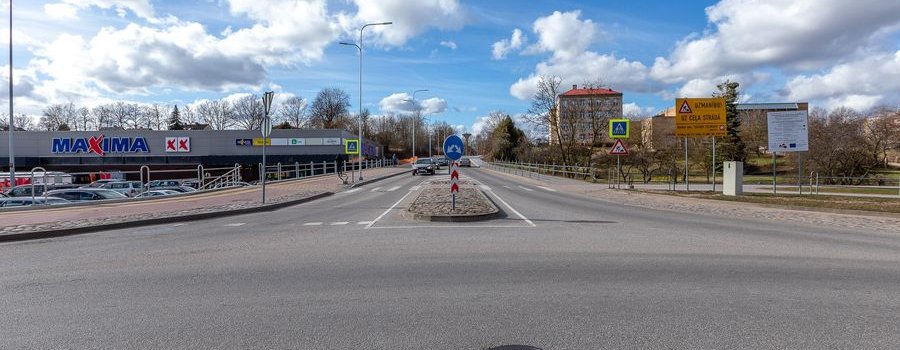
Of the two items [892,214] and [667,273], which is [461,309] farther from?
[892,214]

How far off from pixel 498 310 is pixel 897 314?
3.90 meters

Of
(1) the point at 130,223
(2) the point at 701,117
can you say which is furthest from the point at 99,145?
(2) the point at 701,117

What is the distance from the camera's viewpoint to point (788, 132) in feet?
74.4

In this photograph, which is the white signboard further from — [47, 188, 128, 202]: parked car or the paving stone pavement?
[47, 188, 128, 202]: parked car

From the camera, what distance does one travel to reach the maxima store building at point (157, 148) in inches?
2638

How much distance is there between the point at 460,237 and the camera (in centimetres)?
1029

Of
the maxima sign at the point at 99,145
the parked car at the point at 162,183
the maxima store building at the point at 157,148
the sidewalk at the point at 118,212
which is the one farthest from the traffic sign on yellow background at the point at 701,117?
the maxima sign at the point at 99,145

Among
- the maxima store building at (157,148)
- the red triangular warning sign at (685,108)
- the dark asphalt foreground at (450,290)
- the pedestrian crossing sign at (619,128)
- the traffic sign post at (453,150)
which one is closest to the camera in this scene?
the dark asphalt foreground at (450,290)

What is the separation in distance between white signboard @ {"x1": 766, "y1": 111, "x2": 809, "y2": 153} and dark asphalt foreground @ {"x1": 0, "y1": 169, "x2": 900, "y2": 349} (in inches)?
520

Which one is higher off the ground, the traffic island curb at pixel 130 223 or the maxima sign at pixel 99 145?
the maxima sign at pixel 99 145

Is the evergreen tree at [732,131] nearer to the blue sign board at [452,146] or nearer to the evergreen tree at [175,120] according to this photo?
the blue sign board at [452,146]

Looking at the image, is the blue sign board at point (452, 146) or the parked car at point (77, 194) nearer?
the blue sign board at point (452, 146)

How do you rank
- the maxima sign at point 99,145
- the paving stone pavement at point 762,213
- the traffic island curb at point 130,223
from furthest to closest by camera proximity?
the maxima sign at point 99,145, the paving stone pavement at point 762,213, the traffic island curb at point 130,223

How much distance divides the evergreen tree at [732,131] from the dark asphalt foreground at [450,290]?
5060 centimetres
